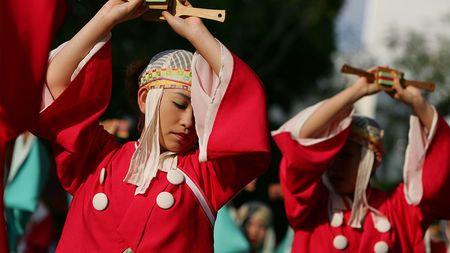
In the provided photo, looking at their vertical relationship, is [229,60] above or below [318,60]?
above

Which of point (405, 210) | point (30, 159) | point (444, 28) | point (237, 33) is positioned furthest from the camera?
point (444, 28)

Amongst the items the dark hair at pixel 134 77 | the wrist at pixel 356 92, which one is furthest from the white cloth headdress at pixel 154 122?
the wrist at pixel 356 92

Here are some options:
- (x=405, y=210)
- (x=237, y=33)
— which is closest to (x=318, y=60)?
(x=237, y=33)

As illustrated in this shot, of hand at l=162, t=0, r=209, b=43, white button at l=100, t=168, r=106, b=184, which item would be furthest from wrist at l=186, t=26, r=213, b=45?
white button at l=100, t=168, r=106, b=184

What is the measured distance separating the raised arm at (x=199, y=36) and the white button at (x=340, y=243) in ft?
4.72

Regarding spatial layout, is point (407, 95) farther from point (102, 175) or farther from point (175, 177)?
point (102, 175)

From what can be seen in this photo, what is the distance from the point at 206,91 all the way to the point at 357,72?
1.14 m

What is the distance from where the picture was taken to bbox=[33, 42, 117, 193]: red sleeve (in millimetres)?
4465

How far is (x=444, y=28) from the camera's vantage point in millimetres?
26062

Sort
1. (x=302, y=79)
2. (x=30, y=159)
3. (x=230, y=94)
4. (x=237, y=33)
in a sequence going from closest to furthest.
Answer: (x=230, y=94)
(x=30, y=159)
(x=237, y=33)
(x=302, y=79)

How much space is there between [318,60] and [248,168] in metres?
20.0

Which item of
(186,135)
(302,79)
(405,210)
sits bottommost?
(302,79)

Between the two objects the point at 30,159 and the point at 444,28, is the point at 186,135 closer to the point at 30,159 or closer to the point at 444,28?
the point at 30,159

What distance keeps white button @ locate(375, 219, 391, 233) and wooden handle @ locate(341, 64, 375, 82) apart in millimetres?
703
